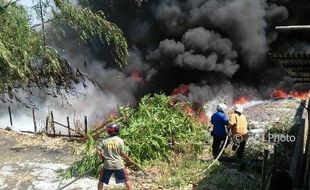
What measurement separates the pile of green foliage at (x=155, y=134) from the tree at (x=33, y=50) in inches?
66.3

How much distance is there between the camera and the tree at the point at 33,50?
25.7 feet

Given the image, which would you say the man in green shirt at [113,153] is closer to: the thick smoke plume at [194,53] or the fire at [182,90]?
the thick smoke plume at [194,53]

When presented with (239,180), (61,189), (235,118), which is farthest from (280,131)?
(61,189)

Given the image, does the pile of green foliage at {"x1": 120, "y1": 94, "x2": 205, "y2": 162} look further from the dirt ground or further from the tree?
the tree

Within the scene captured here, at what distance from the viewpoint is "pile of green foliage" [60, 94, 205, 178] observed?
28.9 feet

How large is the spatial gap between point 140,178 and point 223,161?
78.2 inches

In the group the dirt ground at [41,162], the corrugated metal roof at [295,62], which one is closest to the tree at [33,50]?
the dirt ground at [41,162]

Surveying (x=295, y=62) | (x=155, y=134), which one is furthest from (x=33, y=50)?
(x=295, y=62)

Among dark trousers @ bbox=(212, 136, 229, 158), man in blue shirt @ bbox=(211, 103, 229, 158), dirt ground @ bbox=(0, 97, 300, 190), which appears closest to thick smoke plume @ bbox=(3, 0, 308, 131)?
dirt ground @ bbox=(0, 97, 300, 190)

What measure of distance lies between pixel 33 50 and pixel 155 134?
10.9 ft

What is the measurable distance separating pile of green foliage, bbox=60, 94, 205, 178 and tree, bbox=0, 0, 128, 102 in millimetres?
1685

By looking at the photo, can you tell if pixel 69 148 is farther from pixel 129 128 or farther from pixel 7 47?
pixel 7 47

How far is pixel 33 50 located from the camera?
8.02 metres

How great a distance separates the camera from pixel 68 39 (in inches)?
933
